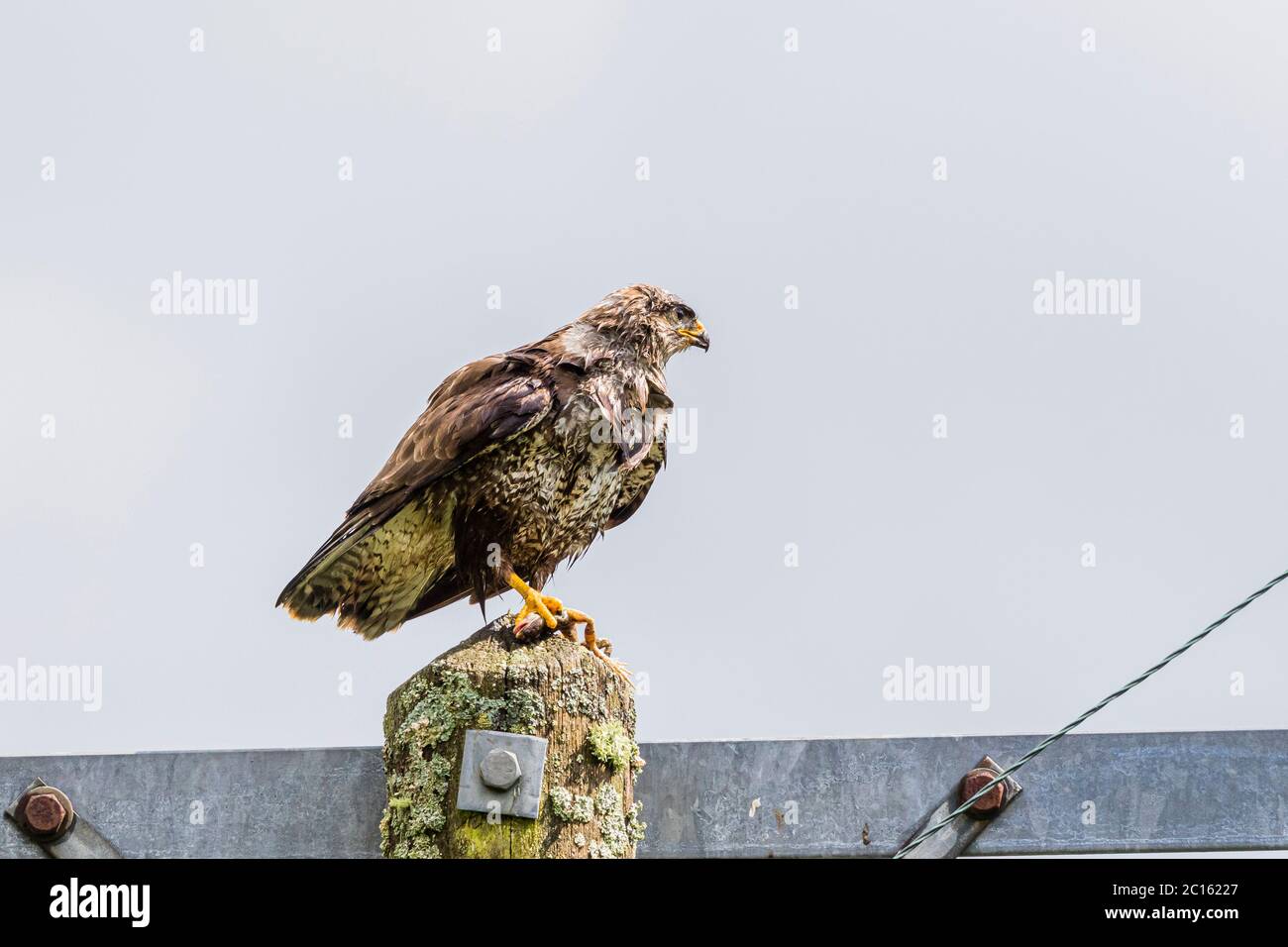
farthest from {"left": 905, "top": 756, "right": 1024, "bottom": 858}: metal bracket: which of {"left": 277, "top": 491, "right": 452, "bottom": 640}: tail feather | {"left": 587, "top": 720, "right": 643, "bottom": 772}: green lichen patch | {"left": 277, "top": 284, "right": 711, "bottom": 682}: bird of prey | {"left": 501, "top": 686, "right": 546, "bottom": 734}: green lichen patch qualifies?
{"left": 277, "top": 491, "right": 452, "bottom": 640}: tail feather

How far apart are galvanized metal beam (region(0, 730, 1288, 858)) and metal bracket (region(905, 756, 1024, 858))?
3cm

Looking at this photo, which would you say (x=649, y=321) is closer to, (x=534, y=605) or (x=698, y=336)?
(x=698, y=336)

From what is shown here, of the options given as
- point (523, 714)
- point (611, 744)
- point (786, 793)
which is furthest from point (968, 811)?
point (523, 714)

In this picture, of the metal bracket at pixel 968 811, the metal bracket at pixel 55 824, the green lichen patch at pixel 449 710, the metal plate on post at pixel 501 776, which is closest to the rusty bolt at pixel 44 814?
the metal bracket at pixel 55 824

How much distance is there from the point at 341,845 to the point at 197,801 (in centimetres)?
41

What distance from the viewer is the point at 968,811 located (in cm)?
407

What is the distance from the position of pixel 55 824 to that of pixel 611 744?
1.52 meters

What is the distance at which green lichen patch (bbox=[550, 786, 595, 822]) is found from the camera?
11.4 feet

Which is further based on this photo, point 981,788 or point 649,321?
point 649,321

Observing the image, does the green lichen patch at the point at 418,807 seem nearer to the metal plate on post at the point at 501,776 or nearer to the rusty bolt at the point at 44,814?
the metal plate on post at the point at 501,776

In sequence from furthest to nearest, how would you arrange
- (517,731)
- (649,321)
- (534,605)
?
(649,321) < (534,605) < (517,731)
